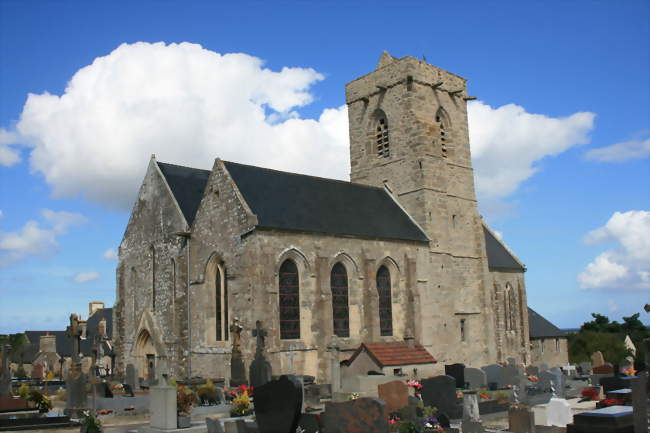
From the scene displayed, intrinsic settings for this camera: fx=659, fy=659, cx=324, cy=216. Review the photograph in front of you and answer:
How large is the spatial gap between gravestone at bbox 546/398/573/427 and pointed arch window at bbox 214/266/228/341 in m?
15.0

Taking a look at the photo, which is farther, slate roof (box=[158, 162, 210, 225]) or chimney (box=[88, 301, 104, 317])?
chimney (box=[88, 301, 104, 317])

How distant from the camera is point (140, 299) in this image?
31094mm

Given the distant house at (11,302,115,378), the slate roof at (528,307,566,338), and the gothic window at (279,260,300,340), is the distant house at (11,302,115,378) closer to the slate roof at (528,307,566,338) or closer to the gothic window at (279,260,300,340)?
the gothic window at (279,260,300,340)

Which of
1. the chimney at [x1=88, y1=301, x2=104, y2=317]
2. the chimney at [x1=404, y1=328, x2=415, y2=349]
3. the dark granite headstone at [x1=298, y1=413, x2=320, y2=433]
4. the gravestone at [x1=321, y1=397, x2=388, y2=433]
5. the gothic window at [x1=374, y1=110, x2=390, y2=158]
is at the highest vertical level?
the gothic window at [x1=374, y1=110, x2=390, y2=158]

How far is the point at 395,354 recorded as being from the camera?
26453mm

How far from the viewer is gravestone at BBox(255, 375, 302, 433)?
39.0 feet

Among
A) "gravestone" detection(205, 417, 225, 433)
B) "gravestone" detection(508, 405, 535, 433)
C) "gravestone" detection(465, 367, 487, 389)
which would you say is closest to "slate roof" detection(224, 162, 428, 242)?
"gravestone" detection(465, 367, 487, 389)

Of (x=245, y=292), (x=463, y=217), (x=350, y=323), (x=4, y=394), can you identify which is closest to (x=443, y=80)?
(x=463, y=217)

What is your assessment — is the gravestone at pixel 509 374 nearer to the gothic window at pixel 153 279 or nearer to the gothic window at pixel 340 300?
the gothic window at pixel 340 300

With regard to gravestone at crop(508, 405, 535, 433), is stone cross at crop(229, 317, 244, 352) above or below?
above

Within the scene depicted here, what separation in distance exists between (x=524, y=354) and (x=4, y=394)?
1031 inches

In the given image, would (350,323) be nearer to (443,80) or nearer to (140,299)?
(140,299)

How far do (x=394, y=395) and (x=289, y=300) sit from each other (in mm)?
10454

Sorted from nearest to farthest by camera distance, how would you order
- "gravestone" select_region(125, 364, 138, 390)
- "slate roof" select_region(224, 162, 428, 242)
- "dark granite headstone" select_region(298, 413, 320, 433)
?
"dark granite headstone" select_region(298, 413, 320, 433) → "gravestone" select_region(125, 364, 138, 390) → "slate roof" select_region(224, 162, 428, 242)
